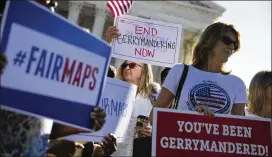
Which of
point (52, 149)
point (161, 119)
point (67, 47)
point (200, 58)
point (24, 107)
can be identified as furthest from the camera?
point (200, 58)

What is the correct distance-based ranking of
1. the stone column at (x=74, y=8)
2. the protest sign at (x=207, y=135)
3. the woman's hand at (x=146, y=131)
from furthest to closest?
the stone column at (x=74, y=8) → the woman's hand at (x=146, y=131) → the protest sign at (x=207, y=135)

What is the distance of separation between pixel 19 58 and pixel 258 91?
2.41 m

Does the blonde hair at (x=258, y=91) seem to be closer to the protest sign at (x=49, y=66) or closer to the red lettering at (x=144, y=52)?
the protest sign at (x=49, y=66)

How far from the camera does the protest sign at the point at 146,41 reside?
538 cm

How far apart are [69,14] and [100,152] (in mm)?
32466

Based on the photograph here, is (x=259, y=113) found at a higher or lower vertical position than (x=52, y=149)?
higher

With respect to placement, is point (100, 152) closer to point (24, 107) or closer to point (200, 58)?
point (200, 58)

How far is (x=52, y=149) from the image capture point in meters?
3.23

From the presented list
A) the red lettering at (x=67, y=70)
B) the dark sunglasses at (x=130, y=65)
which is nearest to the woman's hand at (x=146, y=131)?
the dark sunglasses at (x=130, y=65)

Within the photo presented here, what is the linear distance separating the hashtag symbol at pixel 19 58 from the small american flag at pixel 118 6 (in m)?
3.04

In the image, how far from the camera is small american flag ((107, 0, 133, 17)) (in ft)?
16.5

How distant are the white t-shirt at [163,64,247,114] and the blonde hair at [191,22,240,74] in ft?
0.55

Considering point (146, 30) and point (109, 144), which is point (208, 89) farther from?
point (146, 30)

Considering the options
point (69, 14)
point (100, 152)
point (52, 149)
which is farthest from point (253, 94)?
point (69, 14)
